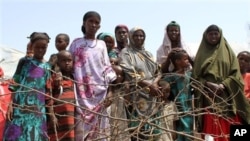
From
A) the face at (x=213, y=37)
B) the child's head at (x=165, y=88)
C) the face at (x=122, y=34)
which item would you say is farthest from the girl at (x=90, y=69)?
the face at (x=213, y=37)

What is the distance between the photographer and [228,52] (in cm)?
461

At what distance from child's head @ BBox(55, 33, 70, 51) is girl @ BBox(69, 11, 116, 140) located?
37 cm

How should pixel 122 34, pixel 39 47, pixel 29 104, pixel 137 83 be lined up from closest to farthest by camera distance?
pixel 29 104
pixel 39 47
pixel 137 83
pixel 122 34

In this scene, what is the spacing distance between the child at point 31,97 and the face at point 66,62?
148 millimetres

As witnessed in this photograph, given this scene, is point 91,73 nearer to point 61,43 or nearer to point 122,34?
point 61,43

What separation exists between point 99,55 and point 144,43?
1.92ft

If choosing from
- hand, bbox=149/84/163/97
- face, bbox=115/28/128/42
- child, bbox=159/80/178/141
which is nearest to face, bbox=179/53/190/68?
child, bbox=159/80/178/141

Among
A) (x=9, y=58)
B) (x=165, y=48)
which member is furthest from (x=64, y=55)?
(x=9, y=58)

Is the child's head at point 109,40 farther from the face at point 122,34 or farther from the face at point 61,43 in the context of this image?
the face at point 61,43

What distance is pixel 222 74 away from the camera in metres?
4.45

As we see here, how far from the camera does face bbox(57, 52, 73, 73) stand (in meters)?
4.17

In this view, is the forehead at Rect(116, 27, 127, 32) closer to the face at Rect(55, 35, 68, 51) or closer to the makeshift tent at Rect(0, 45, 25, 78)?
the face at Rect(55, 35, 68, 51)

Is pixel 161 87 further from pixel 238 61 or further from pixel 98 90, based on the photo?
pixel 238 61

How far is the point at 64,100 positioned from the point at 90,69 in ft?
1.54
